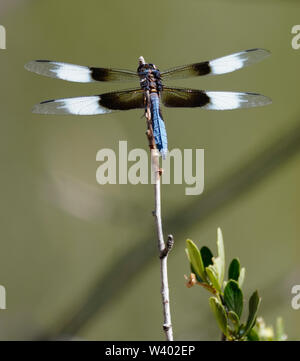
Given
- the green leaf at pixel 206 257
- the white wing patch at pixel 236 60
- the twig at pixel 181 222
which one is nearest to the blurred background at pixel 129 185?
the twig at pixel 181 222

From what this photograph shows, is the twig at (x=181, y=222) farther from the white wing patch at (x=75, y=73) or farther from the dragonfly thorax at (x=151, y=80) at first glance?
the dragonfly thorax at (x=151, y=80)

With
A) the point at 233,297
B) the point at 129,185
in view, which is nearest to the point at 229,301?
the point at 233,297

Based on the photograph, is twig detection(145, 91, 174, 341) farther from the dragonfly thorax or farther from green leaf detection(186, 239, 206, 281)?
the dragonfly thorax

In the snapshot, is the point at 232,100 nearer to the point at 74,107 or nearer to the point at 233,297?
the point at 74,107

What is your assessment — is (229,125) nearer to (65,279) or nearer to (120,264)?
(120,264)

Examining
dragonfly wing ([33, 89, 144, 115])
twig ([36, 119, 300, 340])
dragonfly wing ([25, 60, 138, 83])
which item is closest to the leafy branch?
dragonfly wing ([33, 89, 144, 115])

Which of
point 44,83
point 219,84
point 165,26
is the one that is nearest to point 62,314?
point 44,83
